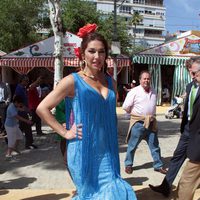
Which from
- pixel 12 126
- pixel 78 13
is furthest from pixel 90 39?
pixel 78 13

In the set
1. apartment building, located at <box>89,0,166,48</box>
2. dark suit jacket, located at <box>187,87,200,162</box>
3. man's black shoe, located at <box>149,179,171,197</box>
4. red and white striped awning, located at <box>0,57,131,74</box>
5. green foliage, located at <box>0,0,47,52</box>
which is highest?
apartment building, located at <box>89,0,166,48</box>

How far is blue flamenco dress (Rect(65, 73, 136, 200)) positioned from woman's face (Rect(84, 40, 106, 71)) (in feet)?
0.47

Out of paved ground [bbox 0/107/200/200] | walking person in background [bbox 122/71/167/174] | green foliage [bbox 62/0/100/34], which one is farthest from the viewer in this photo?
green foliage [bbox 62/0/100/34]

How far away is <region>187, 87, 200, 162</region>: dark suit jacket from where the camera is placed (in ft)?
12.1

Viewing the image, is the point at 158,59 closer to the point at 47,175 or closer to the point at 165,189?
the point at 47,175

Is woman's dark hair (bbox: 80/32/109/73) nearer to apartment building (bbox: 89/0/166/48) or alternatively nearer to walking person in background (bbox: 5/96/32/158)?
walking person in background (bbox: 5/96/32/158)

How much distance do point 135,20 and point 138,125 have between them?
64643 millimetres

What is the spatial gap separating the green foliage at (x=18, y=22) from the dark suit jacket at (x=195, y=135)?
70.8ft

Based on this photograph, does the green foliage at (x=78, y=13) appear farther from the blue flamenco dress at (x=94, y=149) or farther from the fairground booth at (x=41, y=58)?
the blue flamenco dress at (x=94, y=149)

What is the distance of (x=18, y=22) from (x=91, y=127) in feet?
77.4

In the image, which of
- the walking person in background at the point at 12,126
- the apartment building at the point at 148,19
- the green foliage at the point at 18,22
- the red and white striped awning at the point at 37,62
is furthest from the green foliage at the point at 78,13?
the apartment building at the point at 148,19

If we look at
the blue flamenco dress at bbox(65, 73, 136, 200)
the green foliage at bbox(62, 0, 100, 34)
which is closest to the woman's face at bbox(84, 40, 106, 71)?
the blue flamenco dress at bbox(65, 73, 136, 200)

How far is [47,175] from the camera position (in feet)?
20.1

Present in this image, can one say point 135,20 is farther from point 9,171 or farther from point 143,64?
point 9,171
